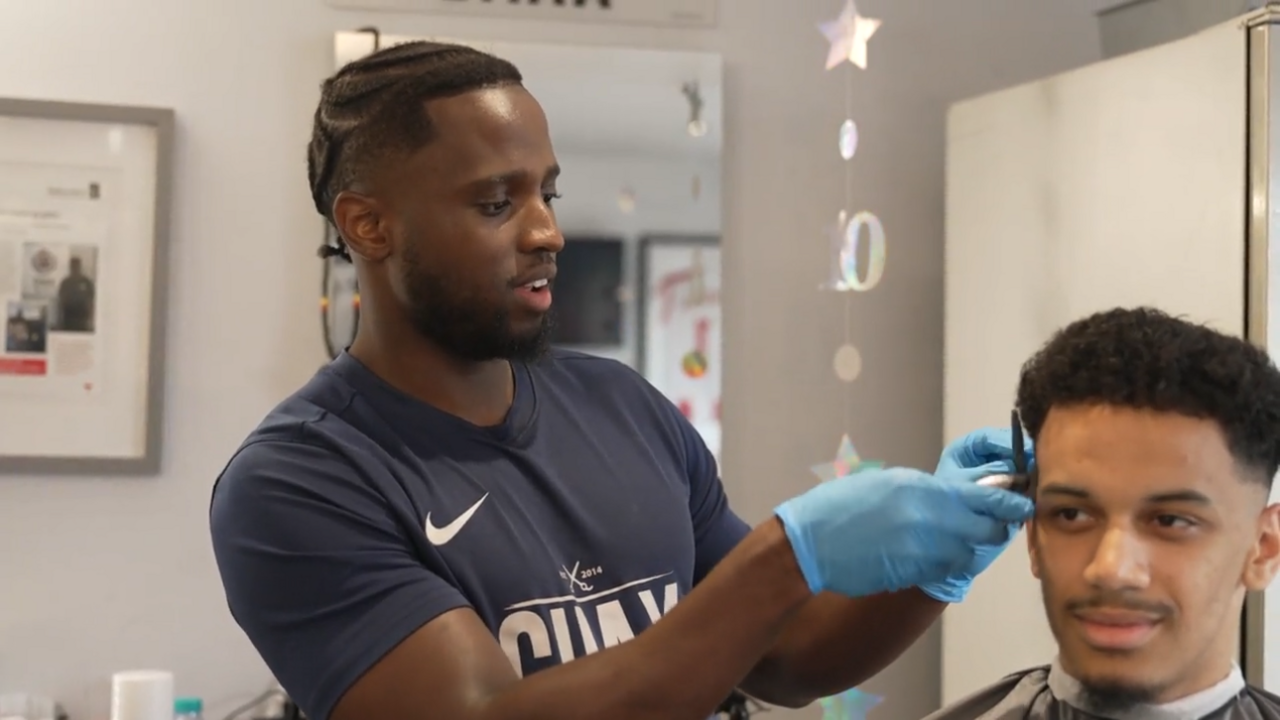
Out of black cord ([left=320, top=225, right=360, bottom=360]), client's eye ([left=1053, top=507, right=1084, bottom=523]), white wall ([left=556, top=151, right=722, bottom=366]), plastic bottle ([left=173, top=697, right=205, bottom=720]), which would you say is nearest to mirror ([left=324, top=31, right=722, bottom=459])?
white wall ([left=556, top=151, right=722, bottom=366])

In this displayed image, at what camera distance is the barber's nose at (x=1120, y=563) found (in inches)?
44.0

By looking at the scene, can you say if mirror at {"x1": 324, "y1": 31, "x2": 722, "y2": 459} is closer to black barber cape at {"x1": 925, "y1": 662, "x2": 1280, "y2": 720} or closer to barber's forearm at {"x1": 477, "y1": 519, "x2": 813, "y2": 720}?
black barber cape at {"x1": 925, "y1": 662, "x2": 1280, "y2": 720}

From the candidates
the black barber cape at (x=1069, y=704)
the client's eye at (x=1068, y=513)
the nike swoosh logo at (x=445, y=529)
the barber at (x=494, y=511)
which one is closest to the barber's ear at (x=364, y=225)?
the barber at (x=494, y=511)

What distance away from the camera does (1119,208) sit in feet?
6.51

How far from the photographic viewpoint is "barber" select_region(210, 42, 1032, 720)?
1058mm

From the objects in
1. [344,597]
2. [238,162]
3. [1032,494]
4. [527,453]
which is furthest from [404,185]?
[238,162]

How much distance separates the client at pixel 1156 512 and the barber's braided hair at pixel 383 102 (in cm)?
64

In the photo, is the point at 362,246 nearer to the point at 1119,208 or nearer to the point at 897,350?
the point at 1119,208

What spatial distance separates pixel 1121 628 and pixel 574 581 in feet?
1.62

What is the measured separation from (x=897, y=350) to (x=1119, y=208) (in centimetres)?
62

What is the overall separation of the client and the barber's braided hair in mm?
638

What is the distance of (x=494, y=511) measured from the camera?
1.23m

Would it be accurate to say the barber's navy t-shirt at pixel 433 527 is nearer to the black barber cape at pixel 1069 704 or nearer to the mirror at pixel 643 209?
the black barber cape at pixel 1069 704

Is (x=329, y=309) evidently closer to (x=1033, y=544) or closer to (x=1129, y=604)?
(x=1033, y=544)
